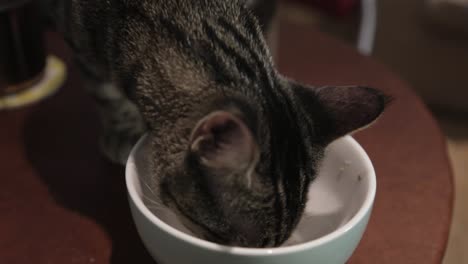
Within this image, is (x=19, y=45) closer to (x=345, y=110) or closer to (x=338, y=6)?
(x=345, y=110)

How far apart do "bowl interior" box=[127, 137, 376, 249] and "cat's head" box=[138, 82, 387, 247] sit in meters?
0.03

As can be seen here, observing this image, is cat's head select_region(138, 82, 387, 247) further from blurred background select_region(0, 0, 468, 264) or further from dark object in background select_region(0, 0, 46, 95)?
blurred background select_region(0, 0, 468, 264)

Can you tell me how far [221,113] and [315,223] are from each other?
0.98ft

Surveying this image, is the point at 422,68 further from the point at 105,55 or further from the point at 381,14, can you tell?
the point at 105,55

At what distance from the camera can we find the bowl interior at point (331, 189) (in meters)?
0.66

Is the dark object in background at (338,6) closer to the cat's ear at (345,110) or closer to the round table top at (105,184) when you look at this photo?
the round table top at (105,184)

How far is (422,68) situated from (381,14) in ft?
0.67

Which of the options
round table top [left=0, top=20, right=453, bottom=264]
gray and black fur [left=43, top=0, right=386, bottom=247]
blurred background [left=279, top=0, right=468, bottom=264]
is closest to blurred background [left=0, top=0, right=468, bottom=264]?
blurred background [left=279, top=0, right=468, bottom=264]

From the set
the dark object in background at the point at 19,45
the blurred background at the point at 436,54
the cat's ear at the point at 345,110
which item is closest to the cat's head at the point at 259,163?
the cat's ear at the point at 345,110

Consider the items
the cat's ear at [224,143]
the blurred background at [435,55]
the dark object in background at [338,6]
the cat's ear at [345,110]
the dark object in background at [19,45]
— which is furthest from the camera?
the dark object in background at [338,6]

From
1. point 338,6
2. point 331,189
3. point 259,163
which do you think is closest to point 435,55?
Result: point 338,6

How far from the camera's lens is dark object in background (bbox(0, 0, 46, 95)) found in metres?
0.97

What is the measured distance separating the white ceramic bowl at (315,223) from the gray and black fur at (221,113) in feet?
0.13

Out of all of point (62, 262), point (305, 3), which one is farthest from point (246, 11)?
point (305, 3)
